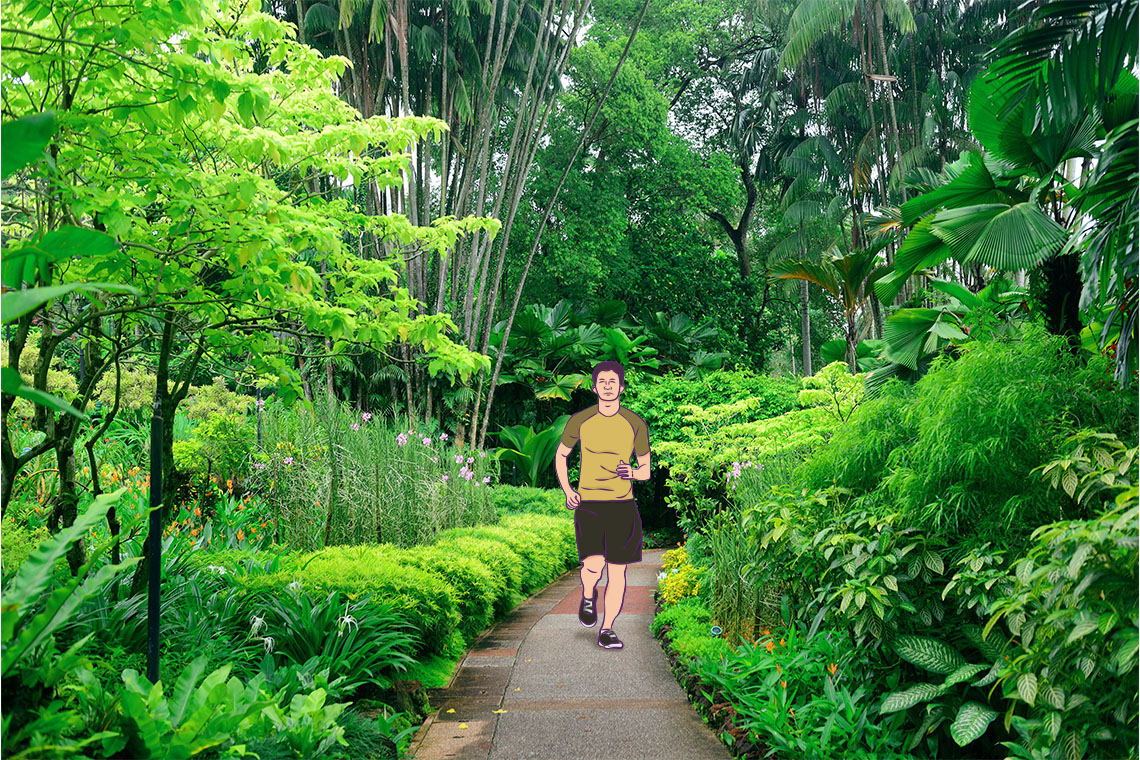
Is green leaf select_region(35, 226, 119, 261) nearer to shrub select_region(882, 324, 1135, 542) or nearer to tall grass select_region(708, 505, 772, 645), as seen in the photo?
shrub select_region(882, 324, 1135, 542)

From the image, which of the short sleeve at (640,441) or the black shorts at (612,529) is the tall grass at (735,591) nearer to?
the black shorts at (612,529)

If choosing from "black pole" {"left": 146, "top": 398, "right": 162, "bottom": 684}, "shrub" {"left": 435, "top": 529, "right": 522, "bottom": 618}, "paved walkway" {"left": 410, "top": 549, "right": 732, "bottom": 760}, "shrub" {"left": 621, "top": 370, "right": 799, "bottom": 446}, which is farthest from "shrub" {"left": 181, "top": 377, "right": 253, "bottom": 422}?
"shrub" {"left": 621, "top": 370, "right": 799, "bottom": 446}

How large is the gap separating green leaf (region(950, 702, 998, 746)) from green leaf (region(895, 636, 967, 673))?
173 millimetres

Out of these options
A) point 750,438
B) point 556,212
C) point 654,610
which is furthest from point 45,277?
point 556,212

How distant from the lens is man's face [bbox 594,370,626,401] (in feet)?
15.9

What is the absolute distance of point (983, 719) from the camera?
2695 millimetres

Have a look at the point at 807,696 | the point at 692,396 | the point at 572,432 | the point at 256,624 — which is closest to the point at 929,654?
the point at 807,696

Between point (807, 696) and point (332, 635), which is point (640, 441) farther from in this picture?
point (332, 635)

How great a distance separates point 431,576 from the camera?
4.40m

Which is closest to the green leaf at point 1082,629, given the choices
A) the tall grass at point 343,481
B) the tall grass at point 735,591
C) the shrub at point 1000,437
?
the shrub at point 1000,437

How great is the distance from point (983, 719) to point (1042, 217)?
2729 millimetres

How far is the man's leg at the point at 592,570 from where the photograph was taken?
4977 mm

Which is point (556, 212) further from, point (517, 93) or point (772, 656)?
point (772, 656)

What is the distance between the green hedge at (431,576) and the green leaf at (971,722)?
2587mm
